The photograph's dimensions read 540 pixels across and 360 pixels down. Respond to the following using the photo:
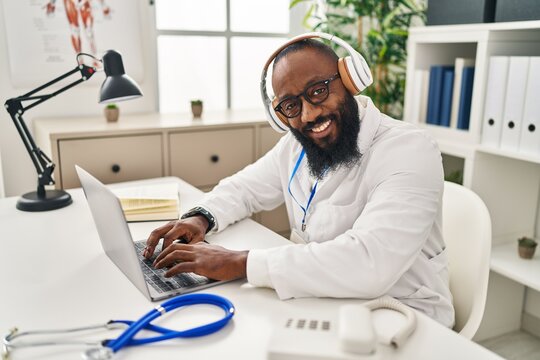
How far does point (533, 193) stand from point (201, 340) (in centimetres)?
199

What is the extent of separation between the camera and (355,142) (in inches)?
54.6

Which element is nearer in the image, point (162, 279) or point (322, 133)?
point (162, 279)

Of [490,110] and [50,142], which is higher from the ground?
[490,110]

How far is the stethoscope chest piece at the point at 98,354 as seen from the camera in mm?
890

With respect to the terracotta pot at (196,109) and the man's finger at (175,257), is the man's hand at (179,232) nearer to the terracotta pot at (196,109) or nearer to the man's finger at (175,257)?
the man's finger at (175,257)

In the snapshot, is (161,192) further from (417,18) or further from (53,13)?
(417,18)

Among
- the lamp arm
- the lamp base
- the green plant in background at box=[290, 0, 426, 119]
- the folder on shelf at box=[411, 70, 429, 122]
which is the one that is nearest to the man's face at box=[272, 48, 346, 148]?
the lamp arm

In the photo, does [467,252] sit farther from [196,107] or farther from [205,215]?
A: [196,107]

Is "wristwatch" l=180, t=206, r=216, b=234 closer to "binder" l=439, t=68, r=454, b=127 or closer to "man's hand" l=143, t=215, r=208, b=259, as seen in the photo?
"man's hand" l=143, t=215, r=208, b=259

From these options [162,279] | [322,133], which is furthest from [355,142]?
[162,279]

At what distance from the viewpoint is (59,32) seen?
254 centimetres

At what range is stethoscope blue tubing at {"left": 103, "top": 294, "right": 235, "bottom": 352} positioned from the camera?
933 millimetres

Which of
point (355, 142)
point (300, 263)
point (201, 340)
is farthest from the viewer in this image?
point (355, 142)

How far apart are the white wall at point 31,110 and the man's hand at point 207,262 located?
1595 mm
